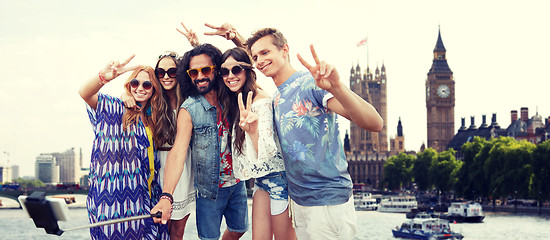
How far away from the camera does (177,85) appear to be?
539 centimetres

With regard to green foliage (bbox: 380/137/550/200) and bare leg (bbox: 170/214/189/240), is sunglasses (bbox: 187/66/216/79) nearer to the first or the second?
bare leg (bbox: 170/214/189/240)

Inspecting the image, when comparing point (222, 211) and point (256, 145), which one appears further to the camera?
point (222, 211)

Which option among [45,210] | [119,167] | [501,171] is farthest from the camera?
[501,171]

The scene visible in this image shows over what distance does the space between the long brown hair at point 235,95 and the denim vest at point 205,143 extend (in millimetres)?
113

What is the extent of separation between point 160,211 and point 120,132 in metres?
0.62

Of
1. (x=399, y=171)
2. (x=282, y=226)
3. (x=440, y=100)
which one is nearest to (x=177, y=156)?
(x=282, y=226)

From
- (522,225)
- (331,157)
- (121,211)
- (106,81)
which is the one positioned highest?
(106,81)

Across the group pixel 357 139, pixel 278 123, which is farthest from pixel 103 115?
pixel 357 139

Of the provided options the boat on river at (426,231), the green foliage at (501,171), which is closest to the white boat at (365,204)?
the green foliage at (501,171)

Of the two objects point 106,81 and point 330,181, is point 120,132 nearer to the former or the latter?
point 106,81

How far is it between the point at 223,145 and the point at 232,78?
497 mm

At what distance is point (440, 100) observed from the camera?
119375 mm

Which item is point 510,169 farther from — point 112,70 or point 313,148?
point 112,70

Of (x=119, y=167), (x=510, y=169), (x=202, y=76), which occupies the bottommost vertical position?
(x=510, y=169)
